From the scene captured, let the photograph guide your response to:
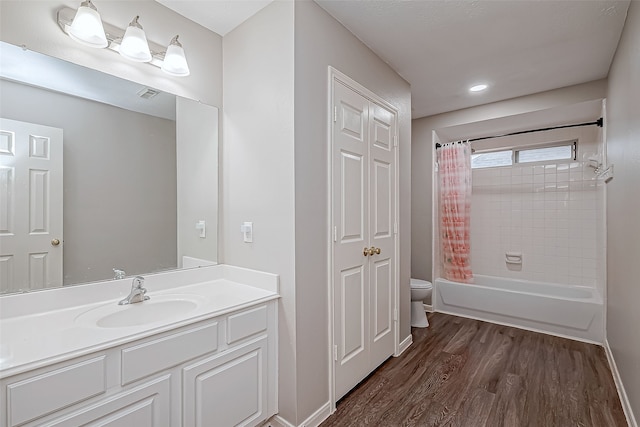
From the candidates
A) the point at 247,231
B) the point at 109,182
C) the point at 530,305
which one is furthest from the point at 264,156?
the point at 530,305

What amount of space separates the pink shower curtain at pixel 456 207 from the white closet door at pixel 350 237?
2011 millimetres

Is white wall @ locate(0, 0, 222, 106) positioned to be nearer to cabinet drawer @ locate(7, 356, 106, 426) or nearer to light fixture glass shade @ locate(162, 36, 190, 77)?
light fixture glass shade @ locate(162, 36, 190, 77)

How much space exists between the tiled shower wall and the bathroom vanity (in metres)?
3.32

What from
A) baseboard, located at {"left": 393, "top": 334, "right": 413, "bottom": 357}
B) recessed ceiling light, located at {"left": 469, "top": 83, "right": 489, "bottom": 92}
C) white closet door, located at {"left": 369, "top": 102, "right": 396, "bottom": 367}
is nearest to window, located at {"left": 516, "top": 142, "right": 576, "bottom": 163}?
recessed ceiling light, located at {"left": 469, "top": 83, "right": 489, "bottom": 92}

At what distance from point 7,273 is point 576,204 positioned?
4.73m

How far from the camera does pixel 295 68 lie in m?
1.59

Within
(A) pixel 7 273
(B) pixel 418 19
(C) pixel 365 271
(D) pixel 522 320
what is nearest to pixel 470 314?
(D) pixel 522 320

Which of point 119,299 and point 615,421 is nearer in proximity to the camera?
point 119,299

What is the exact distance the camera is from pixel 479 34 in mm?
2037

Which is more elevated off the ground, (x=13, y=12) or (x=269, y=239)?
(x=13, y=12)

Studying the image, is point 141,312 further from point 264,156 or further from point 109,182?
point 264,156

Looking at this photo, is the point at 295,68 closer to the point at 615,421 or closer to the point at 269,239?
the point at 269,239

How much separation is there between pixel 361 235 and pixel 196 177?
1188 mm

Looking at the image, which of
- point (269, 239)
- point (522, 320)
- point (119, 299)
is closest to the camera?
point (119, 299)
